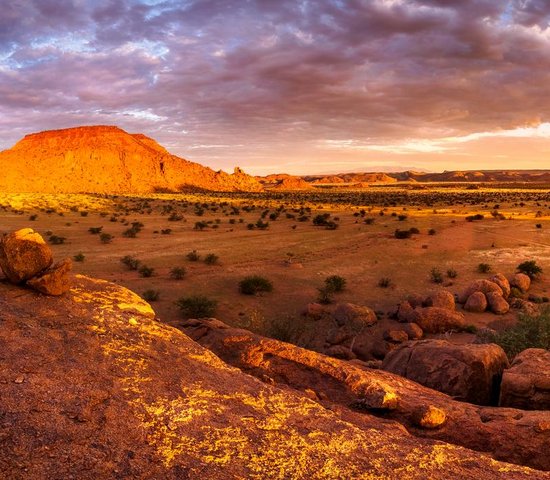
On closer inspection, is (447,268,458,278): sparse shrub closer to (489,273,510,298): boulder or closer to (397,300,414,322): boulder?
(489,273,510,298): boulder

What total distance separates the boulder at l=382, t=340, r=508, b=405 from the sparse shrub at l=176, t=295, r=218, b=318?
700 centimetres

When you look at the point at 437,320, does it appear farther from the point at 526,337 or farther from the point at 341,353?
the point at 341,353

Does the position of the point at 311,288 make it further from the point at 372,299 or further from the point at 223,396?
the point at 223,396

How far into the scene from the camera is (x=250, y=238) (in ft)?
99.8

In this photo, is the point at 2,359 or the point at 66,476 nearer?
the point at 66,476

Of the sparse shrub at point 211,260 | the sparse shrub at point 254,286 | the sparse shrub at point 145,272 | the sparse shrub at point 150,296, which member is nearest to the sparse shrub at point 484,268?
the sparse shrub at point 254,286

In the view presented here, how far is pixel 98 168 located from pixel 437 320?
380ft

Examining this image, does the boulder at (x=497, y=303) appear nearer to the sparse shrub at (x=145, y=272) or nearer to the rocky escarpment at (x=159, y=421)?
the rocky escarpment at (x=159, y=421)

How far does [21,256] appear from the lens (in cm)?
688

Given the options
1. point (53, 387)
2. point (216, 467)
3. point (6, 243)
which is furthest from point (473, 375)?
point (6, 243)

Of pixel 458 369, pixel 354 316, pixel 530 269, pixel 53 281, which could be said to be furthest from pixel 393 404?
pixel 530 269

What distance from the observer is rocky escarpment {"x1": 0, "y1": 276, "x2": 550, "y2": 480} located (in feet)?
13.5

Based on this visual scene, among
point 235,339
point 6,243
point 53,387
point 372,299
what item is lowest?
point 372,299

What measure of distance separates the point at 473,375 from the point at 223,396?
4.90 metres
